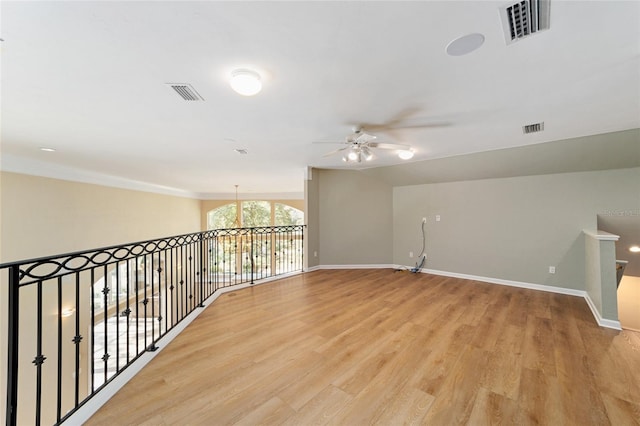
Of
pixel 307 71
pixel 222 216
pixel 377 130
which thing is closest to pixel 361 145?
pixel 377 130

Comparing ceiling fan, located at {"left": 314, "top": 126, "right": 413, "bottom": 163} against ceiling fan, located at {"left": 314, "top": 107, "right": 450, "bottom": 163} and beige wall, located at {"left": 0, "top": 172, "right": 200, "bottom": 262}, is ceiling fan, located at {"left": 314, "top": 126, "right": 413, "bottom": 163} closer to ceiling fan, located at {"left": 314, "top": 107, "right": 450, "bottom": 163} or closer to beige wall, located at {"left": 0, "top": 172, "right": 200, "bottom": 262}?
ceiling fan, located at {"left": 314, "top": 107, "right": 450, "bottom": 163}

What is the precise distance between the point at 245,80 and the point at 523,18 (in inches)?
74.5

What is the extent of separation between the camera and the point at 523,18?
148 cm

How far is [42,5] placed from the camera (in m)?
1.38

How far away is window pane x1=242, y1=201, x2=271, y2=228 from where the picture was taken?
11.5 m

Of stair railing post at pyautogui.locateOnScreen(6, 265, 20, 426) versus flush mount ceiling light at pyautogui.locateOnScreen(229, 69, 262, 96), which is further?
flush mount ceiling light at pyautogui.locateOnScreen(229, 69, 262, 96)

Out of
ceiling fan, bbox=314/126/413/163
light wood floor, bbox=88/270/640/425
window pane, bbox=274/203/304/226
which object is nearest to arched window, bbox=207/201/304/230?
window pane, bbox=274/203/304/226

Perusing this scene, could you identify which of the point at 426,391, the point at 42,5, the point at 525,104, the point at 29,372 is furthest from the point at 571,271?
the point at 29,372

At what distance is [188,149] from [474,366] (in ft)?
16.2

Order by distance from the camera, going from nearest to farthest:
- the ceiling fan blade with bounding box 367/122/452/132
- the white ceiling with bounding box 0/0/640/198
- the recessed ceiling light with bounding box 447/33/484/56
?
the white ceiling with bounding box 0/0/640/198 → the recessed ceiling light with bounding box 447/33/484/56 → the ceiling fan blade with bounding box 367/122/452/132

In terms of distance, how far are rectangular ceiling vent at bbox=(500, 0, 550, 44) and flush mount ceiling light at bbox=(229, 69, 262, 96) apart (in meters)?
1.69

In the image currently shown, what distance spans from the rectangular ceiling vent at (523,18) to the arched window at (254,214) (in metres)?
10.2

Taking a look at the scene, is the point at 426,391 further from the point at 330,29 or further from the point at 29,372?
the point at 29,372

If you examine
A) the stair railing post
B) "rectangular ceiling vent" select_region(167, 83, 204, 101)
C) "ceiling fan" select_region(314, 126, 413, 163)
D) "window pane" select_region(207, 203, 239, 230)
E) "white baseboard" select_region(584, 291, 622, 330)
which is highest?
"rectangular ceiling vent" select_region(167, 83, 204, 101)
